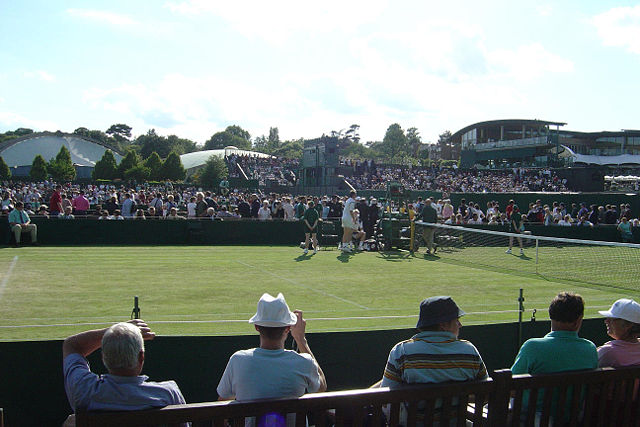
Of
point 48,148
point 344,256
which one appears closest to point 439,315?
point 344,256

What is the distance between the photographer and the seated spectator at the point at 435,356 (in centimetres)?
403

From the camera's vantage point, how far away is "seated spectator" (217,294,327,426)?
3.85 metres

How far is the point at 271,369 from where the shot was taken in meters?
3.87

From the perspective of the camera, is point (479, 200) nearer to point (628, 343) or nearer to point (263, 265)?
point (263, 265)

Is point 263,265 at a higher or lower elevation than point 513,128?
lower

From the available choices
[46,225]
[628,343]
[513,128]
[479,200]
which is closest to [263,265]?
[46,225]

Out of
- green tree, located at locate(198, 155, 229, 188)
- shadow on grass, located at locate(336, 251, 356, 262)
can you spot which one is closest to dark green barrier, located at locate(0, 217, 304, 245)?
shadow on grass, located at locate(336, 251, 356, 262)

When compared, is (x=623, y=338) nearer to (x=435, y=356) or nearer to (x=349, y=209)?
(x=435, y=356)

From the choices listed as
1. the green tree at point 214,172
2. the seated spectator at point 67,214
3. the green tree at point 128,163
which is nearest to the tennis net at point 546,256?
the seated spectator at point 67,214

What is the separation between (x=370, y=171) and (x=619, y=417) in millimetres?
49790

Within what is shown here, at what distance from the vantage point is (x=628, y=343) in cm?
484

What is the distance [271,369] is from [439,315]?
126 cm

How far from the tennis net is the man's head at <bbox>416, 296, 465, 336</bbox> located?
38.9 ft

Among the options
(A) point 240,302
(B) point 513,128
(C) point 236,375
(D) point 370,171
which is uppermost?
(B) point 513,128
